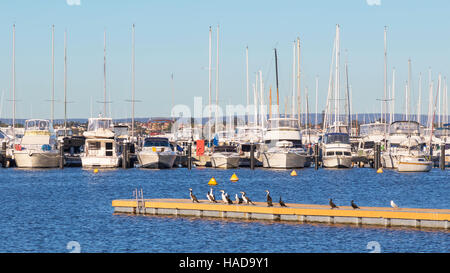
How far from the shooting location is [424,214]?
3606 centimetres

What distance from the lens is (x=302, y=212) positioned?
38500 mm

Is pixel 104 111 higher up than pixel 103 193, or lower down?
higher up

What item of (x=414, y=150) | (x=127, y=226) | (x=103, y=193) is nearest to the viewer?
(x=127, y=226)

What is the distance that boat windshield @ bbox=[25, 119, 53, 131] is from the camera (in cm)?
9588

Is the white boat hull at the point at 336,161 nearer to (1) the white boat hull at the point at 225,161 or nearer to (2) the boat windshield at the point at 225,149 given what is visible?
(1) the white boat hull at the point at 225,161

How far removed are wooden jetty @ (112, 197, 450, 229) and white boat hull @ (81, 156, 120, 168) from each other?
5028 centimetres

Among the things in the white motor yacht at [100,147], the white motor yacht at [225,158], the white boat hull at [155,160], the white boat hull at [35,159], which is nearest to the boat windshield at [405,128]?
the white motor yacht at [225,158]

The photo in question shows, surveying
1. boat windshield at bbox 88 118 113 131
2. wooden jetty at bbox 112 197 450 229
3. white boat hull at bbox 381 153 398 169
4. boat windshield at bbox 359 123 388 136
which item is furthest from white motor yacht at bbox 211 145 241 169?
wooden jetty at bbox 112 197 450 229

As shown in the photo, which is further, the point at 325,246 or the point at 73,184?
the point at 73,184

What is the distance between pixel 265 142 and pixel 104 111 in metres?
20.5

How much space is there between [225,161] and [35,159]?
2296 cm

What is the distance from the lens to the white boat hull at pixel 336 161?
90950 mm
